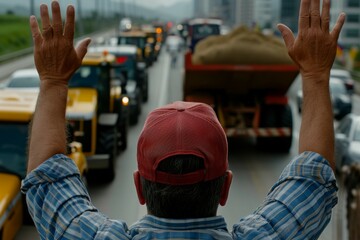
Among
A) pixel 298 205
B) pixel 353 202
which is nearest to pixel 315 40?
pixel 298 205

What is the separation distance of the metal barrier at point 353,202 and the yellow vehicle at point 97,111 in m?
5.26

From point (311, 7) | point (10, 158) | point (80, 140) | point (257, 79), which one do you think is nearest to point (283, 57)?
point (257, 79)

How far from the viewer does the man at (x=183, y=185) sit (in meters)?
2.04

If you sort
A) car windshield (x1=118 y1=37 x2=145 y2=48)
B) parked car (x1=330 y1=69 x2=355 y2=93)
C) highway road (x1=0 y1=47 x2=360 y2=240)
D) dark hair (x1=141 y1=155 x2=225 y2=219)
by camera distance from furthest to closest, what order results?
car windshield (x1=118 y1=37 x2=145 y2=48) < parked car (x1=330 y1=69 x2=355 y2=93) < highway road (x1=0 y1=47 x2=360 y2=240) < dark hair (x1=141 y1=155 x2=225 y2=219)

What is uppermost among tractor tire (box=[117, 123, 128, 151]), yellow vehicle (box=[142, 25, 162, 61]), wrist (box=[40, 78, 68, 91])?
wrist (box=[40, 78, 68, 91])

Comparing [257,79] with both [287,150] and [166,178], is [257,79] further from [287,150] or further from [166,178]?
[166,178]

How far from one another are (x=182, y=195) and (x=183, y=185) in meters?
0.03

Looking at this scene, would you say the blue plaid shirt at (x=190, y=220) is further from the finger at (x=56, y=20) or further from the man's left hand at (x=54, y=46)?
the finger at (x=56, y=20)

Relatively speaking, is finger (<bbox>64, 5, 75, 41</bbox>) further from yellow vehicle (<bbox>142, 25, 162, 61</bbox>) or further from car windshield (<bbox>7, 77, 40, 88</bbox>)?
yellow vehicle (<bbox>142, 25, 162, 61</bbox>)

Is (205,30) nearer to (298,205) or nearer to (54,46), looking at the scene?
(54,46)

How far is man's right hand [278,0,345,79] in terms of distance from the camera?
2.35m

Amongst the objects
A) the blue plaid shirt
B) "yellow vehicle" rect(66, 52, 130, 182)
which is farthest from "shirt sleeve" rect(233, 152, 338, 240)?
"yellow vehicle" rect(66, 52, 130, 182)

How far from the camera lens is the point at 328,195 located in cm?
214

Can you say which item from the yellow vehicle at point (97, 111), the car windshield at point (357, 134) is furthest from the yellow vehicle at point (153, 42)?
the car windshield at point (357, 134)
